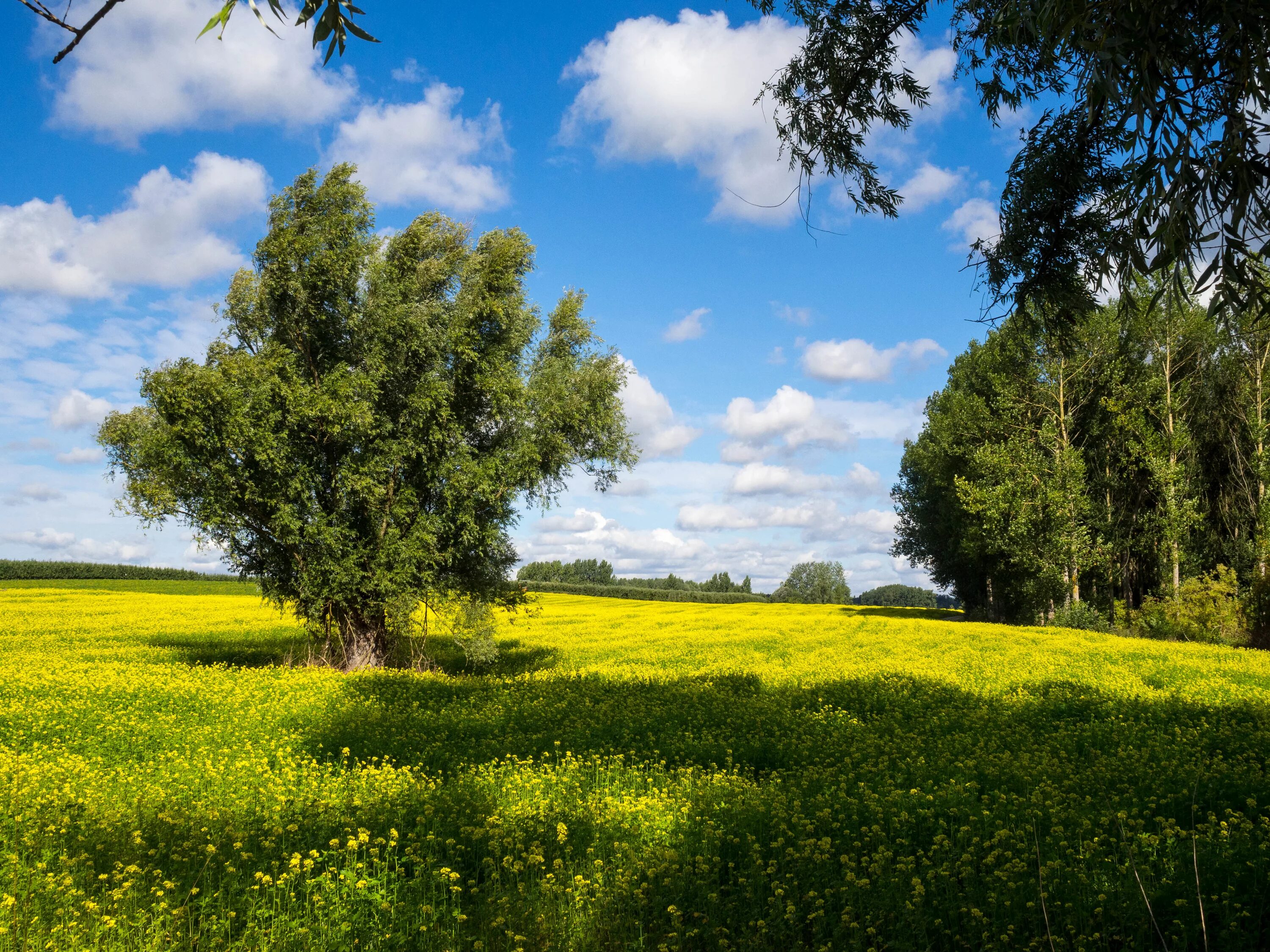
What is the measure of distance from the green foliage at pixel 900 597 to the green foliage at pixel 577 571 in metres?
62.4

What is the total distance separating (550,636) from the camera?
36156mm

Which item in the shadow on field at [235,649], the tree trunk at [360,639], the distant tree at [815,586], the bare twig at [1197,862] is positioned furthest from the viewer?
the distant tree at [815,586]

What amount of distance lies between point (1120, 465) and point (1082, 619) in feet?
33.3

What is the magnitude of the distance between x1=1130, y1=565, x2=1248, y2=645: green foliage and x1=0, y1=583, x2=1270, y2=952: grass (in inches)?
727

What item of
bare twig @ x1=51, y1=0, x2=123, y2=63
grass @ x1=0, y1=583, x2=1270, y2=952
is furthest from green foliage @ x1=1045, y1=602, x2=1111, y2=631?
bare twig @ x1=51, y1=0, x2=123, y2=63

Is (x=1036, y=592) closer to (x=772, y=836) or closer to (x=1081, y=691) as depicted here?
(x=1081, y=691)

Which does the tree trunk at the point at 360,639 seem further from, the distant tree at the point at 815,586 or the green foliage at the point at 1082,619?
the distant tree at the point at 815,586

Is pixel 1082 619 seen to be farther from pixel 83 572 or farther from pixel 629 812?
pixel 83 572

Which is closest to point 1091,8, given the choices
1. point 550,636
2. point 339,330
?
point 339,330

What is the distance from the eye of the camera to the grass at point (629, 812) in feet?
18.8

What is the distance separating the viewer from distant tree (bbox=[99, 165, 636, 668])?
19250 millimetres

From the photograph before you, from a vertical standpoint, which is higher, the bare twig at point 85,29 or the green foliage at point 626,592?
the bare twig at point 85,29

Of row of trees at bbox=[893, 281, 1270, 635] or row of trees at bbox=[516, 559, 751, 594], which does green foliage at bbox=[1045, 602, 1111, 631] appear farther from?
row of trees at bbox=[516, 559, 751, 594]

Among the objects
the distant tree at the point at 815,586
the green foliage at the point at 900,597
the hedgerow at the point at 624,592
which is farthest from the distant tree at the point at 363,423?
the green foliage at the point at 900,597
